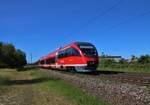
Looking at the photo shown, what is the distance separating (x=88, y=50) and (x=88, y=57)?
1298 millimetres

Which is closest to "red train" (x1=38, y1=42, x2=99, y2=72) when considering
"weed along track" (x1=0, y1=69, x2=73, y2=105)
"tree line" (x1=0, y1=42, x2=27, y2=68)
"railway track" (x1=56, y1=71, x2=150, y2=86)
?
"railway track" (x1=56, y1=71, x2=150, y2=86)

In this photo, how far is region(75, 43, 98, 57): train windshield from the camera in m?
36.2

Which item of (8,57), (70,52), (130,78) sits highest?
(8,57)

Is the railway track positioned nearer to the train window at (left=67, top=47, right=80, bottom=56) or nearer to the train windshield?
the train windshield

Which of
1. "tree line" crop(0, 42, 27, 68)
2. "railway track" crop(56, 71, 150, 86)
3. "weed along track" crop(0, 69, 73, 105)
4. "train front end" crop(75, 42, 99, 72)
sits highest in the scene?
"tree line" crop(0, 42, 27, 68)

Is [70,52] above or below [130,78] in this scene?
above

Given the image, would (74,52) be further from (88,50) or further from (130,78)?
(130,78)

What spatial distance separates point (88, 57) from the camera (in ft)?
117

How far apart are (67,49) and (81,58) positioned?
5.78 meters

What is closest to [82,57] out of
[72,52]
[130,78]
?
[72,52]

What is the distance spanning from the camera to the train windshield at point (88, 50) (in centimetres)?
3625

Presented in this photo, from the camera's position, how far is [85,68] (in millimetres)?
35719

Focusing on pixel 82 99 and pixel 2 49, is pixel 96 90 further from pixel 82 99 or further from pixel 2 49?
pixel 2 49


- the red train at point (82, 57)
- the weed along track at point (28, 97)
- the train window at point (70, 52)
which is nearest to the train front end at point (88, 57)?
the red train at point (82, 57)
